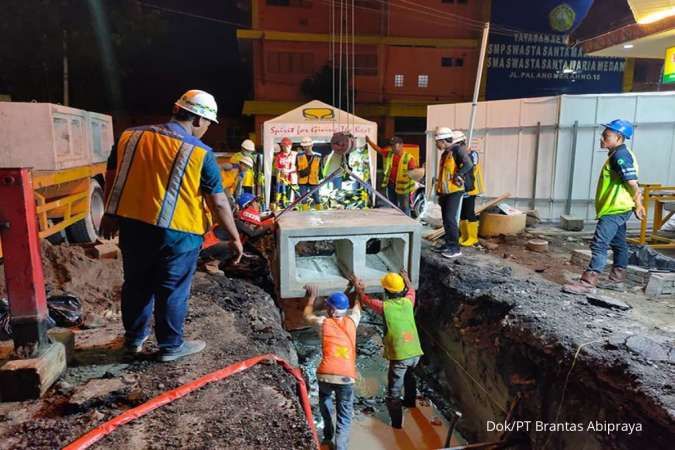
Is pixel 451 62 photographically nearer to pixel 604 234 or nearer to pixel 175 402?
pixel 604 234

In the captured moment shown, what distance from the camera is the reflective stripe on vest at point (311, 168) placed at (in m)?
9.24

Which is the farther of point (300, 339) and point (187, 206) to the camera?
point (300, 339)

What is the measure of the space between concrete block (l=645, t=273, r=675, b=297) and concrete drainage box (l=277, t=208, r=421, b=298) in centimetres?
261

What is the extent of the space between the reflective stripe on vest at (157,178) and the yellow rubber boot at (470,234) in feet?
17.3

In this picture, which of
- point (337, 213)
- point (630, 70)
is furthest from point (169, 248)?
point (630, 70)

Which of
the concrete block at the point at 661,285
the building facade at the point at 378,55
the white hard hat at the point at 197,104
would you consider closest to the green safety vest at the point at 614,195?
the concrete block at the point at 661,285

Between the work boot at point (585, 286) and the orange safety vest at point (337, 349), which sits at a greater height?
the work boot at point (585, 286)

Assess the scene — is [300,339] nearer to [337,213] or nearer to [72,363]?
[337,213]

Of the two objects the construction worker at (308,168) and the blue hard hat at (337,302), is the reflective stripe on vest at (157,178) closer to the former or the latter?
the blue hard hat at (337,302)

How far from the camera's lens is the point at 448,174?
6.51 m

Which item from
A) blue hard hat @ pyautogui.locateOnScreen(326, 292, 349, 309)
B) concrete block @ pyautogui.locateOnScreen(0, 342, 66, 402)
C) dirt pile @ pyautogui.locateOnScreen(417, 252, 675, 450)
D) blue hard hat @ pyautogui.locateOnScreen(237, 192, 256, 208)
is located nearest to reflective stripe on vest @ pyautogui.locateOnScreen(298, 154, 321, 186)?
blue hard hat @ pyautogui.locateOnScreen(237, 192, 256, 208)

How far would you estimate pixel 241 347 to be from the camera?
380 cm

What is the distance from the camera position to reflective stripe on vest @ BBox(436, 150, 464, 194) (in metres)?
6.48

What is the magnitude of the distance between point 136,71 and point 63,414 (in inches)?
1007
